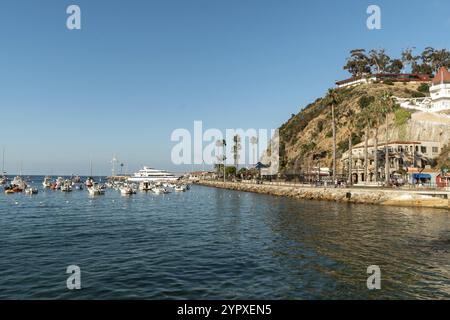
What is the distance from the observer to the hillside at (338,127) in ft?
337

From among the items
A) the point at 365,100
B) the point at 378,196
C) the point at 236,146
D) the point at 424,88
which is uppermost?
the point at 424,88

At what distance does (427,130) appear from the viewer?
313ft

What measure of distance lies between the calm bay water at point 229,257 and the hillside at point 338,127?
68076 mm

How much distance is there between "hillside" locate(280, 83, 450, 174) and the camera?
103 meters

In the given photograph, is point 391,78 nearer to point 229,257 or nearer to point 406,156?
point 406,156

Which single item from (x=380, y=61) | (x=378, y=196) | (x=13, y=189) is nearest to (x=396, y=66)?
(x=380, y=61)

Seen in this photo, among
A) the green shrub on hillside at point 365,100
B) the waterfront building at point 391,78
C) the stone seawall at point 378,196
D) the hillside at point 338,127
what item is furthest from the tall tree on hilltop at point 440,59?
the stone seawall at point 378,196

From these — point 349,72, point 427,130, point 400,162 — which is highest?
point 349,72

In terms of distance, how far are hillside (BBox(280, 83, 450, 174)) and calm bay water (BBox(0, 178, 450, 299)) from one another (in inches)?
2680

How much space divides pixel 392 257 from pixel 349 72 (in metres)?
182

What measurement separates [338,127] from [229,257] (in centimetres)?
12093

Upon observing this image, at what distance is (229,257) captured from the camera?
82.4 ft
